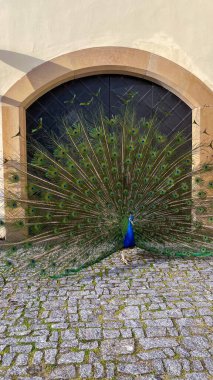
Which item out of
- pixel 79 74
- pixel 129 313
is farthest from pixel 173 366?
pixel 79 74

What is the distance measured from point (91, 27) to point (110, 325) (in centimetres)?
433

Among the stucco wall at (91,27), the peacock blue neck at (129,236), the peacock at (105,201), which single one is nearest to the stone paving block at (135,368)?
the peacock at (105,201)

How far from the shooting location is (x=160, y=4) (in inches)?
205

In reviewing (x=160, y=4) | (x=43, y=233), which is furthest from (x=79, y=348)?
(x=160, y=4)

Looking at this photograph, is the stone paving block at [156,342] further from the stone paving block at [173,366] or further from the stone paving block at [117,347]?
the stone paving block at [173,366]

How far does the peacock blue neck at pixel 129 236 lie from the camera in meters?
3.68

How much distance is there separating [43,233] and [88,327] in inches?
51.0

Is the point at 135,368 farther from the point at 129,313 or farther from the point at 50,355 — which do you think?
the point at 129,313

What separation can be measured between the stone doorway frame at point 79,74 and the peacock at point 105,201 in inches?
53.6

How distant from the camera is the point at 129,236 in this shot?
3699 mm

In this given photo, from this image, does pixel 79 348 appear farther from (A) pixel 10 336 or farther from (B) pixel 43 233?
(B) pixel 43 233

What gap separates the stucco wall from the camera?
16.9ft

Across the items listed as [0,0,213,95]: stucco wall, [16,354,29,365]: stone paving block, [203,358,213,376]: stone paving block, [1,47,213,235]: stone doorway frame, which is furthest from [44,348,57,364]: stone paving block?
[0,0,213,95]: stucco wall

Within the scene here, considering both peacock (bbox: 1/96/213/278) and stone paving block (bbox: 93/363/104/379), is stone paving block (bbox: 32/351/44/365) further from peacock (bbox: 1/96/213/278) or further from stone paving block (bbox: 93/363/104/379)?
peacock (bbox: 1/96/213/278)
